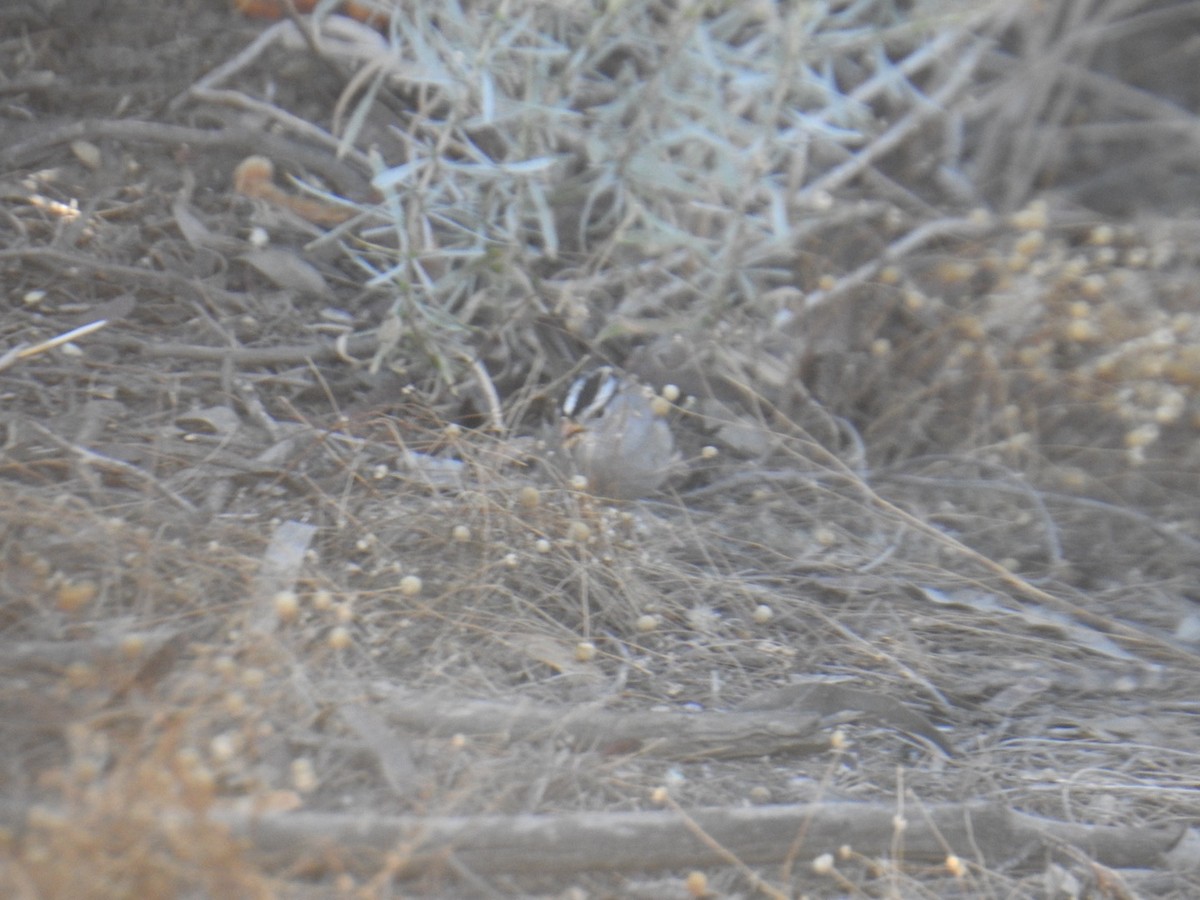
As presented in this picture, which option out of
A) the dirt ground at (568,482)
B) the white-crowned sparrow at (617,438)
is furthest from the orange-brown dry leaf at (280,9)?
the white-crowned sparrow at (617,438)

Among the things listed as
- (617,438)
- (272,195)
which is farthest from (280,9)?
(617,438)

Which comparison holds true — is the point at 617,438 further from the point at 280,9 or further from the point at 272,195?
the point at 280,9

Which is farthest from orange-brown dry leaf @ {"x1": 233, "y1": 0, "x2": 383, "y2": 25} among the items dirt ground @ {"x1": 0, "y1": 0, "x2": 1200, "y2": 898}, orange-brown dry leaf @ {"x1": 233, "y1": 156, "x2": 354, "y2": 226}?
orange-brown dry leaf @ {"x1": 233, "y1": 156, "x2": 354, "y2": 226}

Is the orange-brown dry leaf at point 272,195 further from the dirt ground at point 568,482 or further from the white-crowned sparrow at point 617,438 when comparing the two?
the white-crowned sparrow at point 617,438

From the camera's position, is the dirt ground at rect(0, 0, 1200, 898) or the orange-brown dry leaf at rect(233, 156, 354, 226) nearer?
the dirt ground at rect(0, 0, 1200, 898)

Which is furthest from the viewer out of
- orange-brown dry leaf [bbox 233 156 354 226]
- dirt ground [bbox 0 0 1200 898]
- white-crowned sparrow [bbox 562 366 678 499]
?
orange-brown dry leaf [bbox 233 156 354 226]

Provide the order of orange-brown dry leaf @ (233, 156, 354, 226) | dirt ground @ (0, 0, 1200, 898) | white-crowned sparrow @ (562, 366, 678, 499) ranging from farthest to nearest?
1. orange-brown dry leaf @ (233, 156, 354, 226)
2. white-crowned sparrow @ (562, 366, 678, 499)
3. dirt ground @ (0, 0, 1200, 898)

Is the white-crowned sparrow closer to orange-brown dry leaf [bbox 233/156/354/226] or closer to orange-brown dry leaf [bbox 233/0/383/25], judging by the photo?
orange-brown dry leaf [bbox 233/156/354/226]
